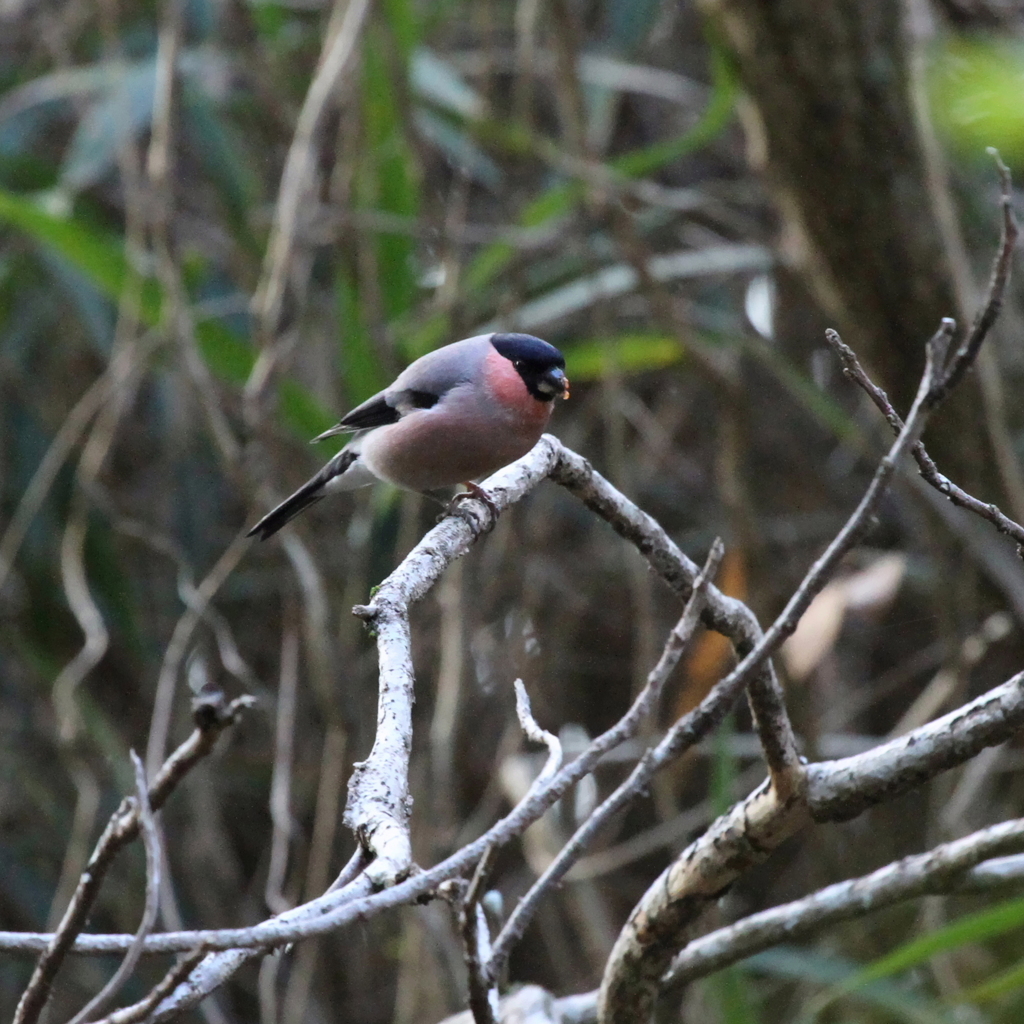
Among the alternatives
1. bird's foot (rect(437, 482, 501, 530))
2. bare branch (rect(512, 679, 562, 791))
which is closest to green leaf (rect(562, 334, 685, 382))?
bird's foot (rect(437, 482, 501, 530))

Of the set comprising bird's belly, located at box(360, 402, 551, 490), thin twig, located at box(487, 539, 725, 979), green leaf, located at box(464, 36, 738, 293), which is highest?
green leaf, located at box(464, 36, 738, 293)

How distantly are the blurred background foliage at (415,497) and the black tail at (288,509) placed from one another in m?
0.69

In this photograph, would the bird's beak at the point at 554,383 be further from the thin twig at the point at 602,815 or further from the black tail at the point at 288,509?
the thin twig at the point at 602,815

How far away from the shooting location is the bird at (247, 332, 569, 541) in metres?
3.06

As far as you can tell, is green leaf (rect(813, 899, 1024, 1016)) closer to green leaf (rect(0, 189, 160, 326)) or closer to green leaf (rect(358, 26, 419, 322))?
green leaf (rect(358, 26, 419, 322))

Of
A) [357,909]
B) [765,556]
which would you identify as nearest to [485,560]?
[765,556]

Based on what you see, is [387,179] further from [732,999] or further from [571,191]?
[732,999]

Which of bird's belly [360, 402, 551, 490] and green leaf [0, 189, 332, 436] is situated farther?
green leaf [0, 189, 332, 436]

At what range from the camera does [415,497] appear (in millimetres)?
4441

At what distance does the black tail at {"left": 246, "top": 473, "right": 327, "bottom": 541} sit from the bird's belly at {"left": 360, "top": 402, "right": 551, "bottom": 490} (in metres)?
0.15

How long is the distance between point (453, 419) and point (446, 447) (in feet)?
0.23

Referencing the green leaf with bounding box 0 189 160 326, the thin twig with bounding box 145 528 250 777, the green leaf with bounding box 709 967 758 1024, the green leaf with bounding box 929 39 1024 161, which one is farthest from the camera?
the green leaf with bounding box 0 189 160 326

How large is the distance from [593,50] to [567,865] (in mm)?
5163

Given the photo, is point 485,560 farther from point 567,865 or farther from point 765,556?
point 567,865
